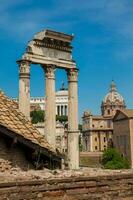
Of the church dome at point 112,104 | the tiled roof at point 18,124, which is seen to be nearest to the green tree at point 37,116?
the church dome at point 112,104

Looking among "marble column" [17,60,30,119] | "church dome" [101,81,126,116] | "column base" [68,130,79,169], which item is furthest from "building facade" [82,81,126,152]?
"marble column" [17,60,30,119]

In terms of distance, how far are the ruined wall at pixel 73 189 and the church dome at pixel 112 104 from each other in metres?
94.1

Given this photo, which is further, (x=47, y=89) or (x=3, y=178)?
(x=47, y=89)

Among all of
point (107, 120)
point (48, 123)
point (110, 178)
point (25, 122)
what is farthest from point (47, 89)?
point (107, 120)

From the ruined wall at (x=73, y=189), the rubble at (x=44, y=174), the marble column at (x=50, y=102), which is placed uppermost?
the marble column at (x=50, y=102)

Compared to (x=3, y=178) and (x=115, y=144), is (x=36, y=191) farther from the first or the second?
(x=115, y=144)

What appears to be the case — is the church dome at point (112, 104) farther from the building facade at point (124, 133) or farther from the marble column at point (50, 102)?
the marble column at point (50, 102)

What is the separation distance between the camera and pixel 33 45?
63.8ft

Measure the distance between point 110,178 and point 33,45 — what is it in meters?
14.3

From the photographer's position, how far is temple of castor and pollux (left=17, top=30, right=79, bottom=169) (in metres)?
18.7

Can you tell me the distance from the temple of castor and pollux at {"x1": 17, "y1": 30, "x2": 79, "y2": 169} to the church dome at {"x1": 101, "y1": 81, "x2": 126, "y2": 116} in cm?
7905

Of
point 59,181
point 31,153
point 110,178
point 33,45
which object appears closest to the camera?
point 59,181

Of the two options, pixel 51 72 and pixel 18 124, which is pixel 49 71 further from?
pixel 18 124

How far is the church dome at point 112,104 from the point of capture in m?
101
